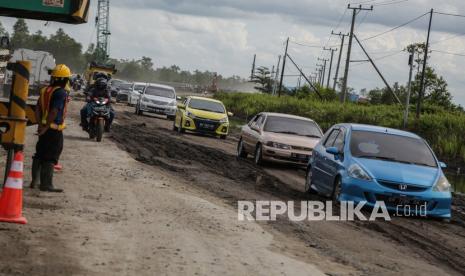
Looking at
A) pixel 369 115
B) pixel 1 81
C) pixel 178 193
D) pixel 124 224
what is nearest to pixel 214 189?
pixel 178 193

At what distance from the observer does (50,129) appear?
488 inches

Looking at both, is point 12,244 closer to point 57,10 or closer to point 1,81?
point 57,10

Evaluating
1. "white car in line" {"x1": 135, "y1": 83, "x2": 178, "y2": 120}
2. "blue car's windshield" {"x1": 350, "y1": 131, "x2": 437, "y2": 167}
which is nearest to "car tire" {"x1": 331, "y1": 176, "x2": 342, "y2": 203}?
"blue car's windshield" {"x1": 350, "y1": 131, "x2": 437, "y2": 167}

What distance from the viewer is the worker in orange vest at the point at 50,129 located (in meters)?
12.4

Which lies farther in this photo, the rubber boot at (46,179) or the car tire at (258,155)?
the car tire at (258,155)

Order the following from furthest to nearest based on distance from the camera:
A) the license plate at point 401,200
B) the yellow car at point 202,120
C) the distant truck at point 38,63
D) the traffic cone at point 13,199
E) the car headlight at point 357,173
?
the distant truck at point 38,63, the yellow car at point 202,120, the car headlight at point 357,173, the license plate at point 401,200, the traffic cone at point 13,199

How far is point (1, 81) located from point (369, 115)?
68.5 feet

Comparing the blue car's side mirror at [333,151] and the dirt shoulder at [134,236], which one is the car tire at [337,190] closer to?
the blue car's side mirror at [333,151]

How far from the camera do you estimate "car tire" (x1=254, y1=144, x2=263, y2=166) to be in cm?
2177

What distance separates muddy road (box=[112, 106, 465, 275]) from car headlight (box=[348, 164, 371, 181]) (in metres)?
0.91

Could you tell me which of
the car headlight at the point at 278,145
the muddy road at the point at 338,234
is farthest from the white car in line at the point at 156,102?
the muddy road at the point at 338,234

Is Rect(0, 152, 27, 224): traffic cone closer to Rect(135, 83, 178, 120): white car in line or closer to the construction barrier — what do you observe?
the construction barrier

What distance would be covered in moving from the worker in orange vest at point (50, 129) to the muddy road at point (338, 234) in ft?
8.90

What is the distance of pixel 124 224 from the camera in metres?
10.1
